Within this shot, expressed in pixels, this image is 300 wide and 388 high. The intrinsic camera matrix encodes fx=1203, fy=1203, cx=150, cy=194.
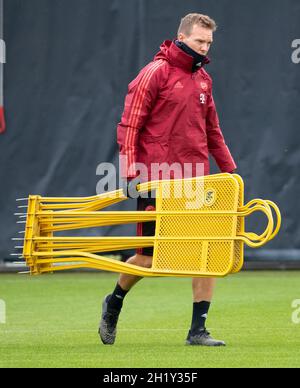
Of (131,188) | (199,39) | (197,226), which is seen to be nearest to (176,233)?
(197,226)

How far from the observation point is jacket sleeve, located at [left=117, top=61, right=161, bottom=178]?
22.3 ft

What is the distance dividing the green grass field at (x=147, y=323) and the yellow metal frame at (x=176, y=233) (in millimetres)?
465

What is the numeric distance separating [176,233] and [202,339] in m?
0.68

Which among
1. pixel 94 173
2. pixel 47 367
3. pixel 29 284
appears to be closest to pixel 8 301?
pixel 29 284

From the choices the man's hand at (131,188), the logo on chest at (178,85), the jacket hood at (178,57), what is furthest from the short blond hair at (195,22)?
the man's hand at (131,188)

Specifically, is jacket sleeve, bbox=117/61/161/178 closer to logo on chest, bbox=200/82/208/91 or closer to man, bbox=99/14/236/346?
man, bbox=99/14/236/346

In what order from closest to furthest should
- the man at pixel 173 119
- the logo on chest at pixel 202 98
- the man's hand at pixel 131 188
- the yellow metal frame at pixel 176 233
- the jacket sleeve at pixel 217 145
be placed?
the yellow metal frame at pixel 176 233 < the man's hand at pixel 131 188 < the man at pixel 173 119 < the logo on chest at pixel 202 98 < the jacket sleeve at pixel 217 145

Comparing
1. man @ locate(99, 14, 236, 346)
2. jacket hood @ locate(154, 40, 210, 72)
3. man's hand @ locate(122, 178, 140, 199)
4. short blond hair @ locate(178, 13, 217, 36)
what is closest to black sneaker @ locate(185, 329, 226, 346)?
man @ locate(99, 14, 236, 346)

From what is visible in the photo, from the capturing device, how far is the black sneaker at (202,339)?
22.3 feet

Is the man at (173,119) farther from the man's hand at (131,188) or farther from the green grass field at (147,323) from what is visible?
the green grass field at (147,323)

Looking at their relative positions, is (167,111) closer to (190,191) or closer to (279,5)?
(190,191)

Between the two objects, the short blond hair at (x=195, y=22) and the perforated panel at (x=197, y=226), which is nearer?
the perforated panel at (x=197, y=226)

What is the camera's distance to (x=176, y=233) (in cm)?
659

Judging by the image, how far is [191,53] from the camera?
6918 mm
